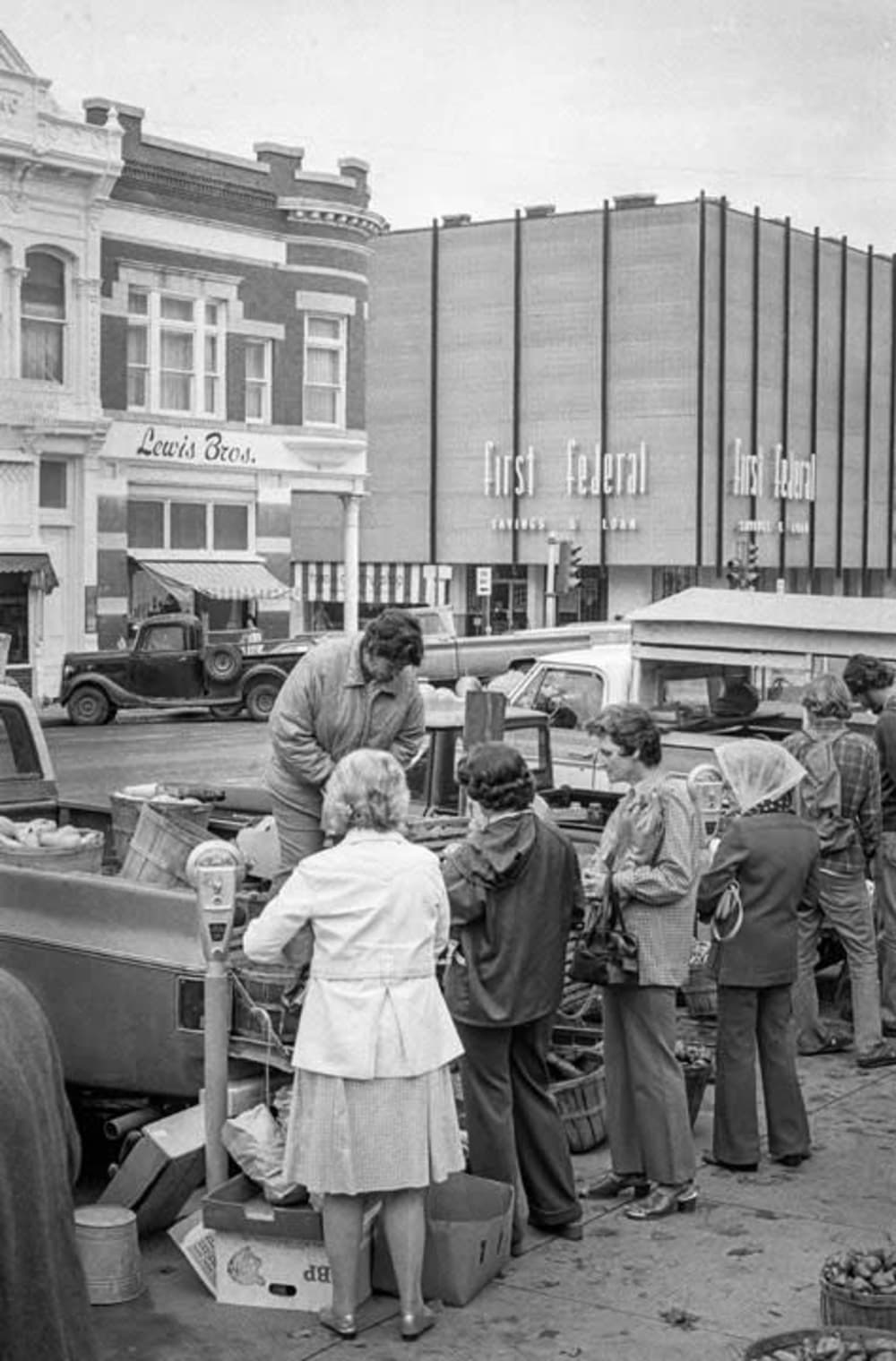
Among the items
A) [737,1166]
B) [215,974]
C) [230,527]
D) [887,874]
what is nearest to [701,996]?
[887,874]

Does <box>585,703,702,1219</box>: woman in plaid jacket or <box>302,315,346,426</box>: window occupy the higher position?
<box>302,315,346,426</box>: window

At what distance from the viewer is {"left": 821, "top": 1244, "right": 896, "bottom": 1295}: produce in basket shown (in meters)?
5.30

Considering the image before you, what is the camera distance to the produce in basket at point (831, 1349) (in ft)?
15.5

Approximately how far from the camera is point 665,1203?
6.69m

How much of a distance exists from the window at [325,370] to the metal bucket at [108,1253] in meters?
33.2

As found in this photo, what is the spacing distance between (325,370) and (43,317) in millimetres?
7365

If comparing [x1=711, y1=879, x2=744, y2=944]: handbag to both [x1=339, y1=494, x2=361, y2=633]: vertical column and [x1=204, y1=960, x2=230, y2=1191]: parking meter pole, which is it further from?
[x1=339, y1=494, x2=361, y2=633]: vertical column

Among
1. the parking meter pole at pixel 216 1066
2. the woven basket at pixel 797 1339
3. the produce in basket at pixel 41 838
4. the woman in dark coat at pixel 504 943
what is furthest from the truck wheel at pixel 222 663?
the woven basket at pixel 797 1339

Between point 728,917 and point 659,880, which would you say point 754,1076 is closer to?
point 728,917

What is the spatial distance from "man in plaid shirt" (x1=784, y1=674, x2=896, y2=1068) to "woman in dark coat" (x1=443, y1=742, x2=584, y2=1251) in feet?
10.2

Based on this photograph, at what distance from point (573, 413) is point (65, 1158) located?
51543 mm

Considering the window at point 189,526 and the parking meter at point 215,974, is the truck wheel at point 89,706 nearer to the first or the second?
the window at point 189,526

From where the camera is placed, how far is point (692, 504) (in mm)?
52312

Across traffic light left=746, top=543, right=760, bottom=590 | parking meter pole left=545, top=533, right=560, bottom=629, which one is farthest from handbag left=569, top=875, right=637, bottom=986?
traffic light left=746, top=543, right=760, bottom=590
